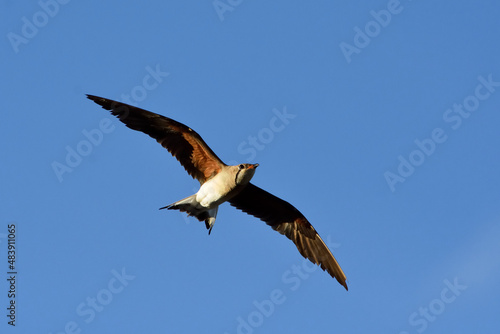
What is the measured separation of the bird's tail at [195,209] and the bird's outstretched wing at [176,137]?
59 centimetres

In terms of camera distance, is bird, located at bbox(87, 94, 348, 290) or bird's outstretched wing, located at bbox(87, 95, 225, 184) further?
bird, located at bbox(87, 94, 348, 290)

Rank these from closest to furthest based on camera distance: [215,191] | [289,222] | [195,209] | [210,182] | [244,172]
A: [244,172] → [215,191] → [210,182] → [195,209] → [289,222]

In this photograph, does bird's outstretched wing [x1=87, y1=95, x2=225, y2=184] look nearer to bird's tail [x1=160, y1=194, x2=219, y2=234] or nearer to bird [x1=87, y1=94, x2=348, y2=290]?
bird [x1=87, y1=94, x2=348, y2=290]

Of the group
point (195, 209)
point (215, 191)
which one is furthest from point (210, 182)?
point (195, 209)

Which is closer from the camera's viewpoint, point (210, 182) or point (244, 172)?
point (244, 172)

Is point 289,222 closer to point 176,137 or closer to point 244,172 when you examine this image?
point 244,172

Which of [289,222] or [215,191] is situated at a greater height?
[215,191]

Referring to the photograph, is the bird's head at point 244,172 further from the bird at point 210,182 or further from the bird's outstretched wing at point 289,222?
the bird's outstretched wing at point 289,222

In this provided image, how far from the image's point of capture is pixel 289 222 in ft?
60.5

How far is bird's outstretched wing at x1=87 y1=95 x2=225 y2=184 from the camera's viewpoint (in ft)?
53.4

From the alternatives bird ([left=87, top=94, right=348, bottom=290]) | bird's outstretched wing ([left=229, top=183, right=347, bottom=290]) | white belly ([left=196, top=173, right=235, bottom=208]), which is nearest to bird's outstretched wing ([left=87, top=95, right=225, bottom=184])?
bird ([left=87, top=94, right=348, bottom=290])

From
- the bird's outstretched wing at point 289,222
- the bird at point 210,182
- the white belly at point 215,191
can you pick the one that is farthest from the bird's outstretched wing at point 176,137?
the bird's outstretched wing at point 289,222

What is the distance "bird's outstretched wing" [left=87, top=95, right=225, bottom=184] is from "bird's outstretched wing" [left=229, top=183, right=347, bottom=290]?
1.19m

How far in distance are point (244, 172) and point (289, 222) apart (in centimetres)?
270
